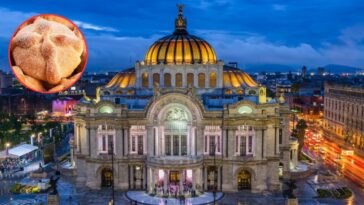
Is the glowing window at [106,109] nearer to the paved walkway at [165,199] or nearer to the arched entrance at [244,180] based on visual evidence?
the paved walkway at [165,199]

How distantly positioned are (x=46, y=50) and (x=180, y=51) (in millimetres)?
48058

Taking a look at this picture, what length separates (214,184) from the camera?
237 feet

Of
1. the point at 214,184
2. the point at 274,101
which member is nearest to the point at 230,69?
the point at 274,101

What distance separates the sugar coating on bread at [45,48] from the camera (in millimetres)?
33969

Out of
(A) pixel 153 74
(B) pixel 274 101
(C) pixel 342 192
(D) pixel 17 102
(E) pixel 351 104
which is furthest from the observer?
(D) pixel 17 102

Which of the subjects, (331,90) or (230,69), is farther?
(331,90)

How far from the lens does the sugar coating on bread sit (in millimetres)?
33969

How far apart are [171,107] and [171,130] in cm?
371

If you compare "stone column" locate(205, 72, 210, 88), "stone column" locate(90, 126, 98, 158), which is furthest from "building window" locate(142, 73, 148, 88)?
"stone column" locate(90, 126, 98, 158)

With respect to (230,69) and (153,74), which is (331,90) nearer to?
(230,69)

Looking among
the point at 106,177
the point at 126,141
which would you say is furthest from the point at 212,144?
the point at 106,177

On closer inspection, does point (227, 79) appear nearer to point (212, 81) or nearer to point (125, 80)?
point (212, 81)

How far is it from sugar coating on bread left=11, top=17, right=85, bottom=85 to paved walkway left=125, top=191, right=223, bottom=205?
35.1 metres

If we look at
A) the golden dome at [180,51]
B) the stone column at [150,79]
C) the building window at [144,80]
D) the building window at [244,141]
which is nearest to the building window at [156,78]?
the stone column at [150,79]
